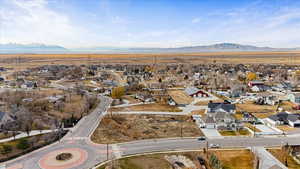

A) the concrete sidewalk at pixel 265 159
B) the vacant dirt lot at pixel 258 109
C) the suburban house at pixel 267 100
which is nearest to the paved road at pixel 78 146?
the concrete sidewalk at pixel 265 159

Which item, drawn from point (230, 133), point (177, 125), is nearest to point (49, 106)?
point (177, 125)

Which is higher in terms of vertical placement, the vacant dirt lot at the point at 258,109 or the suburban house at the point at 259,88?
the suburban house at the point at 259,88

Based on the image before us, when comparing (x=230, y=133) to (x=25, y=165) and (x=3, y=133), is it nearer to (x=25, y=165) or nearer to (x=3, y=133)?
(x=25, y=165)

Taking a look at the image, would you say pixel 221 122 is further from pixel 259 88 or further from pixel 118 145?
pixel 259 88

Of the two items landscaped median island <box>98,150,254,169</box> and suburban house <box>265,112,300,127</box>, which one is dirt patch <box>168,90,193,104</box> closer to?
suburban house <box>265,112,300,127</box>

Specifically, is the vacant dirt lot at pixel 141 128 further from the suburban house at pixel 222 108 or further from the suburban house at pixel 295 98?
the suburban house at pixel 295 98

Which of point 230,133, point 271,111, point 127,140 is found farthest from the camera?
point 271,111

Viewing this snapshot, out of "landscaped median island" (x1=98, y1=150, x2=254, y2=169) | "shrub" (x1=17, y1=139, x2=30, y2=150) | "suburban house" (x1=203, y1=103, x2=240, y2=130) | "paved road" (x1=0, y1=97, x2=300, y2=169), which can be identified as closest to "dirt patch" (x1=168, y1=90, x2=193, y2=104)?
"suburban house" (x1=203, y1=103, x2=240, y2=130)
